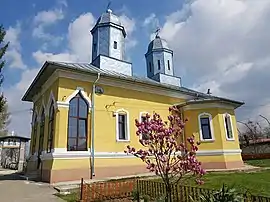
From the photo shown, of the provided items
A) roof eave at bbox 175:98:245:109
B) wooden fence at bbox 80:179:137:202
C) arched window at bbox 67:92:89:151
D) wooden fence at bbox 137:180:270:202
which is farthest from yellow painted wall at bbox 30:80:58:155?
roof eave at bbox 175:98:245:109

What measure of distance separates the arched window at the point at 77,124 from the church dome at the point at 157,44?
13238 mm

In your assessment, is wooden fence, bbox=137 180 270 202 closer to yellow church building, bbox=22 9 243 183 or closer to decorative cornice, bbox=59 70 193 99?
yellow church building, bbox=22 9 243 183

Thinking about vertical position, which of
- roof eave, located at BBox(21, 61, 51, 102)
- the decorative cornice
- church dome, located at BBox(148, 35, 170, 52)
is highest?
church dome, located at BBox(148, 35, 170, 52)

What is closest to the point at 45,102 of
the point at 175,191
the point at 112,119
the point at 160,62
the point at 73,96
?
the point at 73,96

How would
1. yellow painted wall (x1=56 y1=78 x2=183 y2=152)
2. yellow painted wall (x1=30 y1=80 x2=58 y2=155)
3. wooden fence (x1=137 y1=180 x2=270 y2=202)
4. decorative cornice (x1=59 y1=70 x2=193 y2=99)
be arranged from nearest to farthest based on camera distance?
wooden fence (x1=137 y1=180 x2=270 y2=202)
yellow painted wall (x1=56 y1=78 x2=183 y2=152)
decorative cornice (x1=59 y1=70 x2=193 y2=99)
yellow painted wall (x1=30 y1=80 x2=58 y2=155)

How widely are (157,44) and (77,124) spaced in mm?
14720

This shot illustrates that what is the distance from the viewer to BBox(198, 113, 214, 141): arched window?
58.1 feet

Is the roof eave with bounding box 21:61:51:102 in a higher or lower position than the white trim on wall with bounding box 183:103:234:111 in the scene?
higher

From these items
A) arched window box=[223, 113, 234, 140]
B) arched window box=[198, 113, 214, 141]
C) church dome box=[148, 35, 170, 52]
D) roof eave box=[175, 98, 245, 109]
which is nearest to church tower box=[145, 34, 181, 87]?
church dome box=[148, 35, 170, 52]

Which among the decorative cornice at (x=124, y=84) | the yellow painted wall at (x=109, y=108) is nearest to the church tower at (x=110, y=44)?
the decorative cornice at (x=124, y=84)

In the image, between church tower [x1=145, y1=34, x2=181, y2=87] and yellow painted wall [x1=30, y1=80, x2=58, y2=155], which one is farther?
church tower [x1=145, y1=34, x2=181, y2=87]

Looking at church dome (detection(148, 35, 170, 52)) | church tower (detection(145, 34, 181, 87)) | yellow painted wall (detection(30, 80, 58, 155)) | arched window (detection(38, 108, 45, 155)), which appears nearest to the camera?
yellow painted wall (detection(30, 80, 58, 155))

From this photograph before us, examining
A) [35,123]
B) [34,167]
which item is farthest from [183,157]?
[35,123]

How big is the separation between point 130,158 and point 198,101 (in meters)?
6.64
